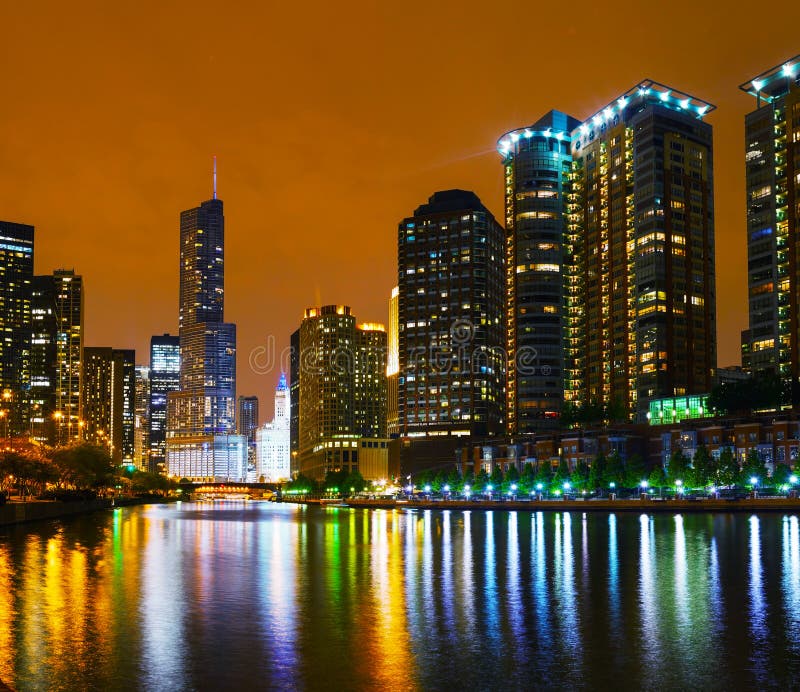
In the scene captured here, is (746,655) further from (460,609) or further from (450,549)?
(450,549)

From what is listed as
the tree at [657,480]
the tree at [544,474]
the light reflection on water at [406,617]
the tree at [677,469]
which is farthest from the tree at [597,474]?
the light reflection on water at [406,617]

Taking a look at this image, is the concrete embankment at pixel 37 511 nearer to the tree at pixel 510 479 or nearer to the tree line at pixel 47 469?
the tree line at pixel 47 469

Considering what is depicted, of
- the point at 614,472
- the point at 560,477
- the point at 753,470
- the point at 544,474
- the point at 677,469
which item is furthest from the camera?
the point at 544,474

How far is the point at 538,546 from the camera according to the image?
7656 centimetres

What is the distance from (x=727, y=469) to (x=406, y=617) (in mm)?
120407

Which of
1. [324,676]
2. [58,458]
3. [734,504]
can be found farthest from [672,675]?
[58,458]

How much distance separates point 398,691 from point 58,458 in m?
156

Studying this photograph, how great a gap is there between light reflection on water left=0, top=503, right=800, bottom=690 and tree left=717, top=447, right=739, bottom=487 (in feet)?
245

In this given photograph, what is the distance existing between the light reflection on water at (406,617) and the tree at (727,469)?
74.8m

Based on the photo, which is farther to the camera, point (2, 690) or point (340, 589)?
point (340, 589)

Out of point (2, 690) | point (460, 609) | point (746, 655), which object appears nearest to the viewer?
point (2, 690)

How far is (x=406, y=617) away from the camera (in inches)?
1534

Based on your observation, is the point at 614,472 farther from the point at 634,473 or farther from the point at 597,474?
the point at 634,473

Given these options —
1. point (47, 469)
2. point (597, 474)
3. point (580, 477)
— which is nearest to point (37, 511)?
point (47, 469)
